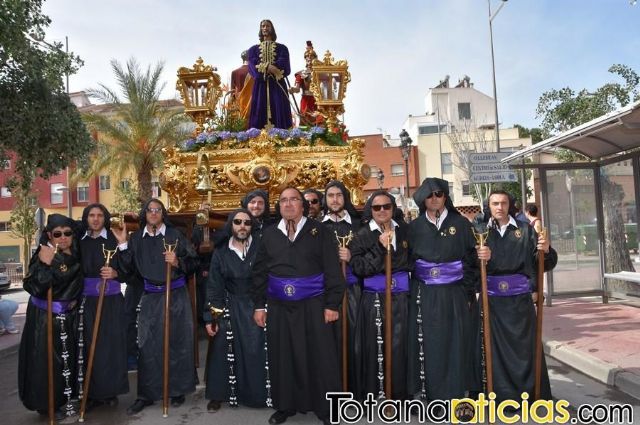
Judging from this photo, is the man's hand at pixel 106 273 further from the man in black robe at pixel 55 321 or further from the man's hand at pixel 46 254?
the man's hand at pixel 46 254

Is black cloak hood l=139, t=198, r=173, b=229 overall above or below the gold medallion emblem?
above

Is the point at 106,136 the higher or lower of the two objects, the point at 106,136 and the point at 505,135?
the lower

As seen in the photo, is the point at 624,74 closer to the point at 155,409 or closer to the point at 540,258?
the point at 540,258

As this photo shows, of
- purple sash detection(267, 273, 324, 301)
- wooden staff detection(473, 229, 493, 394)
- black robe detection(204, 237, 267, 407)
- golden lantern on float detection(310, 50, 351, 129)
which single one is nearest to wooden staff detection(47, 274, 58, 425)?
black robe detection(204, 237, 267, 407)

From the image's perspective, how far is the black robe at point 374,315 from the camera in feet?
16.1

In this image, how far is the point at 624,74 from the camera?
14.4m

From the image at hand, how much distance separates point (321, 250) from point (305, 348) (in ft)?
2.68

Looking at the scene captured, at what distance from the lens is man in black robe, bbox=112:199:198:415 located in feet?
17.2

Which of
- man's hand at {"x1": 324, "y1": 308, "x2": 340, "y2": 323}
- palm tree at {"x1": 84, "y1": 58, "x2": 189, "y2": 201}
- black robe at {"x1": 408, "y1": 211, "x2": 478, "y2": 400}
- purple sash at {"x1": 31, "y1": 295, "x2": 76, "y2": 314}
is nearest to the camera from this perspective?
man's hand at {"x1": 324, "y1": 308, "x2": 340, "y2": 323}

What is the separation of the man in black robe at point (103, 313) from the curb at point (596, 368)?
4723 mm

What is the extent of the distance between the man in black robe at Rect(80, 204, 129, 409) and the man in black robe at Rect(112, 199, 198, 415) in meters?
0.19

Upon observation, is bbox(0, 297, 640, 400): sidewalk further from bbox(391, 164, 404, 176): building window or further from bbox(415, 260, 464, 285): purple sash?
bbox(391, 164, 404, 176): building window

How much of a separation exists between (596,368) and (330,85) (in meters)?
5.13

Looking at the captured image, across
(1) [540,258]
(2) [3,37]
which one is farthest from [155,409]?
(2) [3,37]
